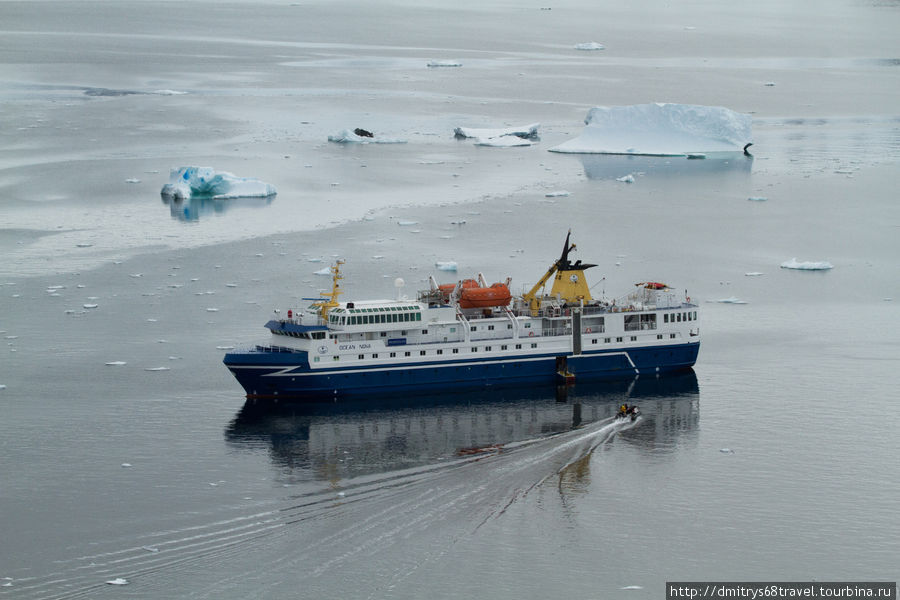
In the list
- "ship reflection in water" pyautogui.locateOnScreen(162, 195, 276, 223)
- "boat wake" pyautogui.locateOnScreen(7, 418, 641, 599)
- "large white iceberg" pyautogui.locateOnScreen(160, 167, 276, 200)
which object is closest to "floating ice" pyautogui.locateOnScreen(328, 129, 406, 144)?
"large white iceberg" pyautogui.locateOnScreen(160, 167, 276, 200)

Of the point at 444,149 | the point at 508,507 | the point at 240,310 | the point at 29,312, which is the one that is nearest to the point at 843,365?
the point at 508,507

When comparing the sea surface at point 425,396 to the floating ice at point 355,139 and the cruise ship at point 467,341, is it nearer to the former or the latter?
Result: the cruise ship at point 467,341

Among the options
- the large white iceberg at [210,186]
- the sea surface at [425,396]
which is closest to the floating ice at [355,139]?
the sea surface at [425,396]

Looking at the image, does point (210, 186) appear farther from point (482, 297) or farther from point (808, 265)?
point (808, 265)

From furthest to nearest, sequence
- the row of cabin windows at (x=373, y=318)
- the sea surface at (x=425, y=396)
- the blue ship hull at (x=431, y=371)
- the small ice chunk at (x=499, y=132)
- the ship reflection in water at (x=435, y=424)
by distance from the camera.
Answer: the small ice chunk at (x=499, y=132), the row of cabin windows at (x=373, y=318), the blue ship hull at (x=431, y=371), the ship reflection in water at (x=435, y=424), the sea surface at (x=425, y=396)

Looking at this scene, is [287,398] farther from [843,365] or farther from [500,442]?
[843,365]

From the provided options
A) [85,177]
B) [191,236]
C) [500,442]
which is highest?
[85,177]
